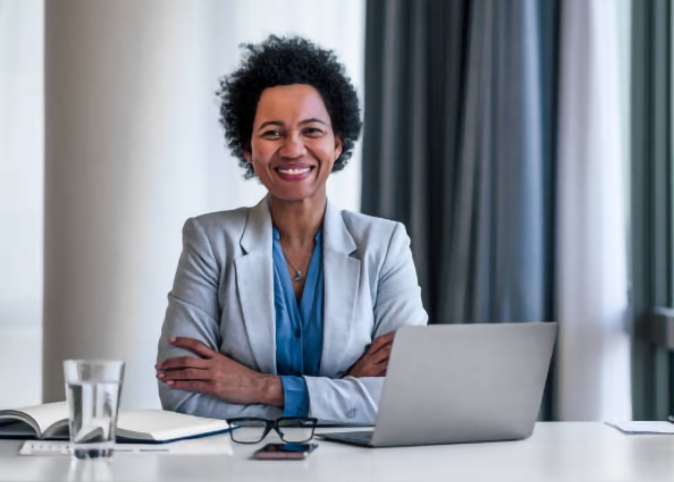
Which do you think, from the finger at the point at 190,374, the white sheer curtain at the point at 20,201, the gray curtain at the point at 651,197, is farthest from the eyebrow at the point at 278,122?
the white sheer curtain at the point at 20,201

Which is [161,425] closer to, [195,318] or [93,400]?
[93,400]

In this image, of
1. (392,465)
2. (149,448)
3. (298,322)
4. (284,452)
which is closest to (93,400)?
(149,448)

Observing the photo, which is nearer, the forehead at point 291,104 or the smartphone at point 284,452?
the smartphone at point 284,452

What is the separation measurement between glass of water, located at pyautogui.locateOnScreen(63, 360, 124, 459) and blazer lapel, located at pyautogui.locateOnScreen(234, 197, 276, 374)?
972mm

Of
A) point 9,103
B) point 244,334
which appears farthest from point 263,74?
point 9,103

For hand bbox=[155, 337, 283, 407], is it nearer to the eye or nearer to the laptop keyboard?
the laptop keyboard

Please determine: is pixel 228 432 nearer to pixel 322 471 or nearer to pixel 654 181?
pixel 322 471

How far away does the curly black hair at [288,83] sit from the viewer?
111 inches

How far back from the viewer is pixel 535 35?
11.2 ft

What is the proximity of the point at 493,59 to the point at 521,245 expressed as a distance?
0.62m

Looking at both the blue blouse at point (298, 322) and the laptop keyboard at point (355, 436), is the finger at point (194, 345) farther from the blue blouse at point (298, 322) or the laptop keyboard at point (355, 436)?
the laptop keyboard at point (355, 436)

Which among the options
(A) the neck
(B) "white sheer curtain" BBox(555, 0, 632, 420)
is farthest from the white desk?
(B) "white sheer curtain" BBox(555, 0, 632, 420)

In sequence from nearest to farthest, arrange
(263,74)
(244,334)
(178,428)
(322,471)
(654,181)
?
(322,471) < (178,428) < (244,334) < (263,74) < (654,181)

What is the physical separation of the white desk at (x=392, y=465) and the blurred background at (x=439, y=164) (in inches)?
57.6
